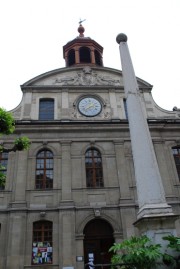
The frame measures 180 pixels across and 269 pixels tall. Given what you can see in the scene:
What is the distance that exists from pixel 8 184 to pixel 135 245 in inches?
409

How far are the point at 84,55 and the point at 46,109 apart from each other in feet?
22.2

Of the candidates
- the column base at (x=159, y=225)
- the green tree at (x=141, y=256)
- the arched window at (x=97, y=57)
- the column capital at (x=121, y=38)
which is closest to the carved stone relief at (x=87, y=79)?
the arched window at (x=97, y=57)

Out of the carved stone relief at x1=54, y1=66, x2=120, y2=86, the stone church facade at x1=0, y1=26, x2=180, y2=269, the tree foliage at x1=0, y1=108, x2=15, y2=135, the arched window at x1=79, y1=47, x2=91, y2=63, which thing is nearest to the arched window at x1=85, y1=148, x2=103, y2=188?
the stone church facade at x1=0, y1=26, x2=180, y2=269

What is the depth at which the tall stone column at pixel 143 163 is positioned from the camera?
596 cm

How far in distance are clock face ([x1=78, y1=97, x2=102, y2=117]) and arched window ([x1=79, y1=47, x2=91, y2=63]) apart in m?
4.99

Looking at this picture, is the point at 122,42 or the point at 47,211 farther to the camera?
the point at 47,211

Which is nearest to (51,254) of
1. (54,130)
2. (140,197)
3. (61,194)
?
(61,194)

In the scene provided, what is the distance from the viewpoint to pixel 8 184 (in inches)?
556

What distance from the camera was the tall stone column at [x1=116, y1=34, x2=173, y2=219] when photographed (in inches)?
235

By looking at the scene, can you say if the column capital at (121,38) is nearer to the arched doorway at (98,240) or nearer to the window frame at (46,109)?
the window frame at (46,109)

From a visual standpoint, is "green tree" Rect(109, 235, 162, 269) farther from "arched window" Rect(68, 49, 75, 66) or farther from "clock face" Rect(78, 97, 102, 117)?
"arched window" Rect(68, 49, 75, 66)

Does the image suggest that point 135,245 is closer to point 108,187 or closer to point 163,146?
point 108,187

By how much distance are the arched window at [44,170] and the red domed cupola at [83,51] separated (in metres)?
8.53

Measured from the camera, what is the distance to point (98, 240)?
13.4 m
